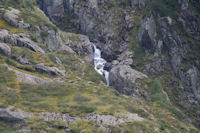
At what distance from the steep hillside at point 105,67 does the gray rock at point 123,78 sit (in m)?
0.47

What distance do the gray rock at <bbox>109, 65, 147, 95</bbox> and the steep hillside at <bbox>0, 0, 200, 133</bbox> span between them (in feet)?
1.55

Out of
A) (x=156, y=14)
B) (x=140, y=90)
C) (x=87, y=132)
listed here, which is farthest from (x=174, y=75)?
(x=87, y=132)

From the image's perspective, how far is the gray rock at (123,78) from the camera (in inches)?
4149

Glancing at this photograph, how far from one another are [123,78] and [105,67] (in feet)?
86.3

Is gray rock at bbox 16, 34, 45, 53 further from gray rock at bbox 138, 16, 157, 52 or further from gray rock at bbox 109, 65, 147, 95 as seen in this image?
gray rock at bbox 138, 16, 157, 52

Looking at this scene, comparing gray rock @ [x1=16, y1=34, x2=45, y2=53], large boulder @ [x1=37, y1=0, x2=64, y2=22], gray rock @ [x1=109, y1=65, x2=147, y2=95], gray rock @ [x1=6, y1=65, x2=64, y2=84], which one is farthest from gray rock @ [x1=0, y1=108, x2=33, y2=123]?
large boulder @ [x1=37, y1=0, x2=64, y2=22]

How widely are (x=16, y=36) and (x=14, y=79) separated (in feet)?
85.2

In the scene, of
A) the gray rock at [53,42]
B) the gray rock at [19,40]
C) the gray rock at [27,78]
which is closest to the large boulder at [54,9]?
the gray rock at [53,42]

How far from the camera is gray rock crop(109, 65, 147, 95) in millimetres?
105375

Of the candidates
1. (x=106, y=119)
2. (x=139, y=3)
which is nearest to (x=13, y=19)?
(x=106, y=119)

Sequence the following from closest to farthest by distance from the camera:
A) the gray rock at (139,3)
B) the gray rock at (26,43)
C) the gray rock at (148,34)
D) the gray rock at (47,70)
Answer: the gray rock at (47,70), the gray rock at (26,43), the gray rock at (148,34), the gray rock at (139,3)

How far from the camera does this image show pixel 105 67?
132 metres

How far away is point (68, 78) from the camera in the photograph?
74.4 metres

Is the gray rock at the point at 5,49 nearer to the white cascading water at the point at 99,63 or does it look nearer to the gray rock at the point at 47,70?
the gray rock at the point at 47,70
